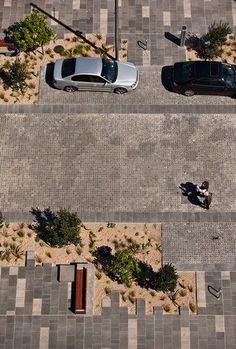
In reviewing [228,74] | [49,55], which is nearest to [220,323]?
[228,74]

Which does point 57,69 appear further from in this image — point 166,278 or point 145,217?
point 166,278

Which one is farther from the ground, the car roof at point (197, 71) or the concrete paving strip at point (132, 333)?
the car roof at point (197, 71)

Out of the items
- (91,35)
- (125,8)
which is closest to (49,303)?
(91,35)

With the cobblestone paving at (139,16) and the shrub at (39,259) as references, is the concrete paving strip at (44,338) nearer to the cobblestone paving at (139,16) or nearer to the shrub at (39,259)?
the shrub at (39,259)

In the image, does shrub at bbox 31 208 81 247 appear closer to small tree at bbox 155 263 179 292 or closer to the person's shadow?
small tree at bbox 155 263 179 292

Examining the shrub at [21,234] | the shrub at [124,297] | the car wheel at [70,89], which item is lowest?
the shrub at [124,297]

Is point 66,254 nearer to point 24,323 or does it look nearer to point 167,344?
point 24,323

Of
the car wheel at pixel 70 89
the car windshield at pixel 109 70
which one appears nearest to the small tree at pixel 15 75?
the car wheel at pixel 70 89
